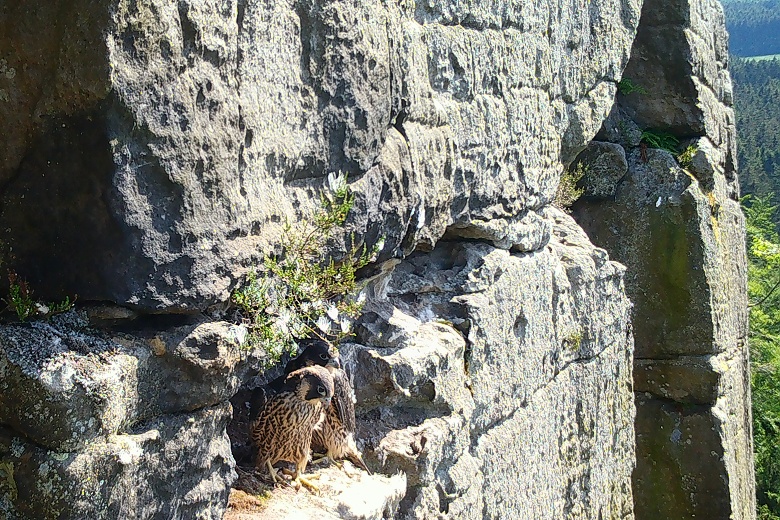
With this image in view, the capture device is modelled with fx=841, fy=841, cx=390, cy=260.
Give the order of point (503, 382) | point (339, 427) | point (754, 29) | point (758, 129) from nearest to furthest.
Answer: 1. point (339, 427)
2. point (503, 382)
3. point (758, 129)
4. point (754, 29)

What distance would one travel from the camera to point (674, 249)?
7.81 m

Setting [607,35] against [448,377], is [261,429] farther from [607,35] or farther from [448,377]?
[607,35]

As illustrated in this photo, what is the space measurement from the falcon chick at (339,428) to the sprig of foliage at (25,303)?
1084mm

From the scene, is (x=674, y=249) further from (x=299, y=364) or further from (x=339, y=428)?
(x=299, y=364)

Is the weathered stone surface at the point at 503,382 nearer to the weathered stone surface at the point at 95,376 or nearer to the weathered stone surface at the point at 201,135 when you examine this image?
the weathered stone surface at the point at 201,135

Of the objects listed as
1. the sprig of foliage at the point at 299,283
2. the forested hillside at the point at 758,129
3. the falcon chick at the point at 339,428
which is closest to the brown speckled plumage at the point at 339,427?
the falcon chick at the point at 339,428

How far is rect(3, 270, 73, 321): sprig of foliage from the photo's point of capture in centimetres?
174

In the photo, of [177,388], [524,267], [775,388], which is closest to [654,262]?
[524,267]

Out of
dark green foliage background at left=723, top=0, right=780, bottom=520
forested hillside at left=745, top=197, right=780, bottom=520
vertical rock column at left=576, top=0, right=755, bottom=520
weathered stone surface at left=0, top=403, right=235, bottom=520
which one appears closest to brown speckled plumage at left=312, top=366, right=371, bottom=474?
weathered stone surface at left=0, top=403, right=235, bottom=520

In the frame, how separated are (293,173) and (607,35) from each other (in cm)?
372

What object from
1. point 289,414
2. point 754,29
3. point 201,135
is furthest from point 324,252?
point 754,29

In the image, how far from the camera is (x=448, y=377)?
10.9 ft

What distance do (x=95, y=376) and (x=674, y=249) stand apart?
6.90 metres

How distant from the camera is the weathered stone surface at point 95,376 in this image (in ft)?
5.52
